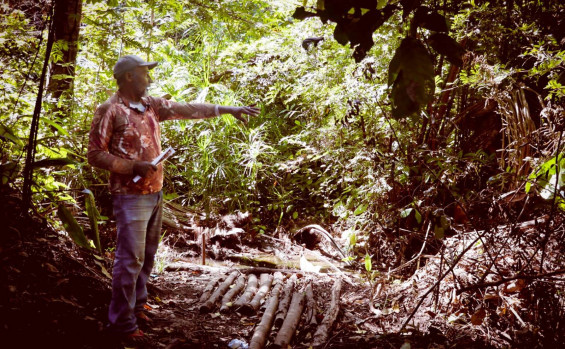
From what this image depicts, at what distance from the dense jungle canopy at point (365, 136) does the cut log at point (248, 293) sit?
3.53 ft

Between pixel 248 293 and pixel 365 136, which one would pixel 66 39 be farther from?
pixel 365 136

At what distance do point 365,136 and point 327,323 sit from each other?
2.34m

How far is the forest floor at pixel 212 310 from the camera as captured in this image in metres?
2.42

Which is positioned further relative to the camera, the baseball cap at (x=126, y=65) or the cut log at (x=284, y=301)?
the cut log at (x=284, y=301)

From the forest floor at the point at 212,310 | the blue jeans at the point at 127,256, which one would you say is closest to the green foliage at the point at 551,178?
the forest floor at the point at 212,310

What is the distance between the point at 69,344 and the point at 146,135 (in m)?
1.31

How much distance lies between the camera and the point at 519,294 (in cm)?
284

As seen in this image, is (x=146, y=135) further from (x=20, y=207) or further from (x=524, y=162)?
(x=524, y=162)

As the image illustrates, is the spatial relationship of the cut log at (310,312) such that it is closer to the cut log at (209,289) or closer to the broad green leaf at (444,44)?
the cut log at (209,289)

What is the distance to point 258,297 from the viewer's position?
3.73m

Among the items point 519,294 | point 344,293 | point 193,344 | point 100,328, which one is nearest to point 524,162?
point 519,294

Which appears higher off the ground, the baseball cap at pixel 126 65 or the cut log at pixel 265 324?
the baseball cap at pixel 126 65

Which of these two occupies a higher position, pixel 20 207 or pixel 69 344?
pixel 20 207

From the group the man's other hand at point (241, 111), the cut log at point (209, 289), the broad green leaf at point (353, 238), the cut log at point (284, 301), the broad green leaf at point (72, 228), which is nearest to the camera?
the broad green leaf at point (72, 228)
